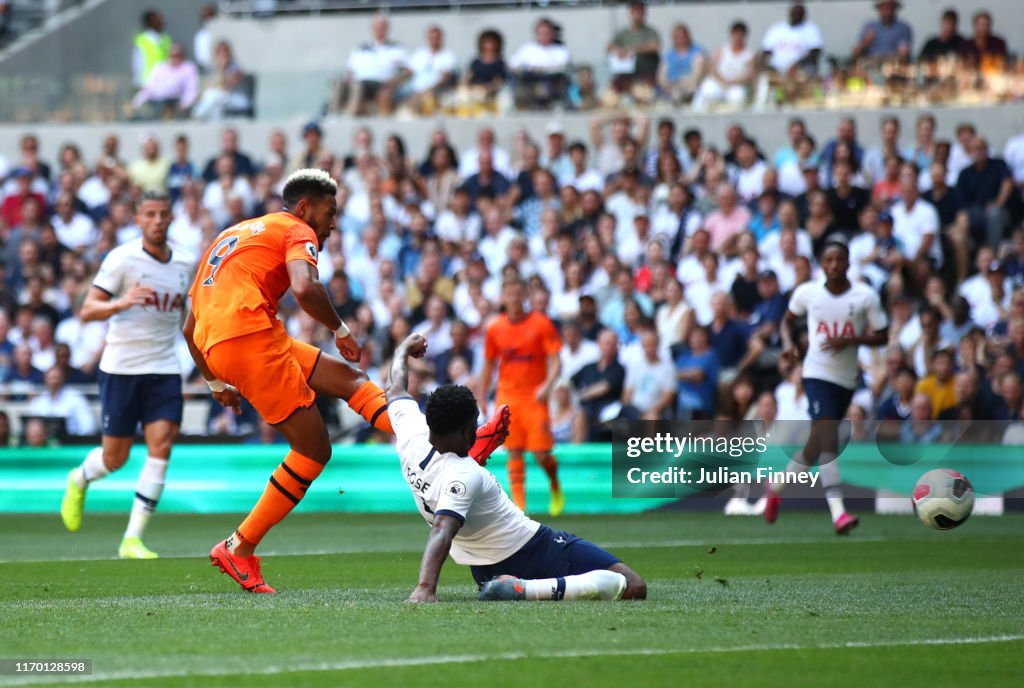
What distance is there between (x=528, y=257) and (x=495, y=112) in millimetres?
4325

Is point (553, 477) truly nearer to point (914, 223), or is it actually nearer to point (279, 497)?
point (914, 223)

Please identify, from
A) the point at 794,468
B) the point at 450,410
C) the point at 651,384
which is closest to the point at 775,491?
the point at 794,468

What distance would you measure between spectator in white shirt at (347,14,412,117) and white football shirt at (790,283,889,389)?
37.6 feet

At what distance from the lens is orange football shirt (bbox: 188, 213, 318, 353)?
375 inches

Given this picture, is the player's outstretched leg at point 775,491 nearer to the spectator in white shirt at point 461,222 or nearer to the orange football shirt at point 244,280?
the orange football shirt at point 244,280

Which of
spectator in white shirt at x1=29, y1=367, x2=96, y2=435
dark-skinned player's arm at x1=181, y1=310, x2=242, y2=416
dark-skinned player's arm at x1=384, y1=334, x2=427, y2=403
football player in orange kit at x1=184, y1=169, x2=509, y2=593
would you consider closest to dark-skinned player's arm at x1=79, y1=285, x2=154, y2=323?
dark-skinned player's arm at x1=181, y1=310, x2=242, y2=416

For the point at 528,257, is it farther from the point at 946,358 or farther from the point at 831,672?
the point at 831,672

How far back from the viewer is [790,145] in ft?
74.0

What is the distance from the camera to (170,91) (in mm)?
27125

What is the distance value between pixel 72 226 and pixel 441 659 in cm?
1860

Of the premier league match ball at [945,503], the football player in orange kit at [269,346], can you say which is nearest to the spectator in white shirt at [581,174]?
the premier league match ball at [945,503]

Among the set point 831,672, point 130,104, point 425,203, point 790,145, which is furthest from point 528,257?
point 831,672

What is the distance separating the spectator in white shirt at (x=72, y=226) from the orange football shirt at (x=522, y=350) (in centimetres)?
927

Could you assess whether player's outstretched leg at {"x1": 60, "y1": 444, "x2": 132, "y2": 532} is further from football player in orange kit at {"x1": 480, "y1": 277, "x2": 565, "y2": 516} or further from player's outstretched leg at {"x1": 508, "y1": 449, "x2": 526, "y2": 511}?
football player in orange kit at {"x1": 480, "y1": 277, "x2": 565, "y2": 516}
